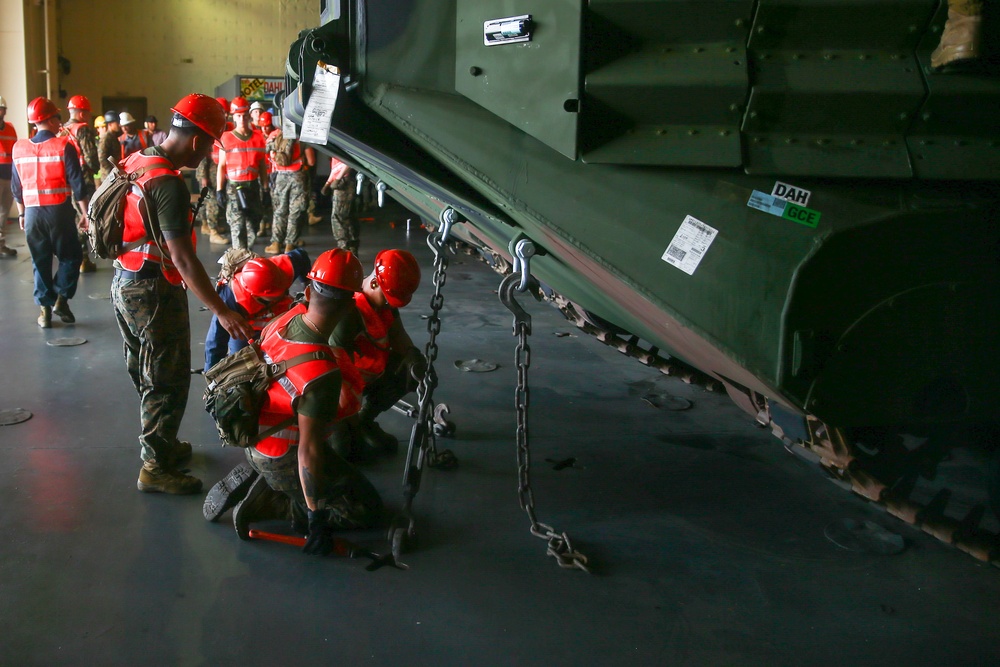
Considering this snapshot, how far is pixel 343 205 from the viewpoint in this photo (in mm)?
10609

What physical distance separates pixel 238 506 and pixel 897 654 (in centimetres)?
267

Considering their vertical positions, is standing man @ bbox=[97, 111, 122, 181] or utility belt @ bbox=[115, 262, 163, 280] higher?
standing man @ bbox=[97, 111, 122, 181]

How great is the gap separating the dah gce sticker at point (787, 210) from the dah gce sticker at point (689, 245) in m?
0.17

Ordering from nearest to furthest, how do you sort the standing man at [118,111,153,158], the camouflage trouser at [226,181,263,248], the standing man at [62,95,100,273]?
the standing man at [62,95,100,273] < the camouflage trouser at [226,181,263,248] < the standing man at [118,111,153,158]

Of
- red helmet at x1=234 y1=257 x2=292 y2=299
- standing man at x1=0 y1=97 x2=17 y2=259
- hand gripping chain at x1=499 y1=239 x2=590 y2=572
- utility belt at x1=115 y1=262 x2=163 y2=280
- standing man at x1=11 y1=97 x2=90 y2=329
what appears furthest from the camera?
standing man at x1=0 y1=97 x2=17 y2=259

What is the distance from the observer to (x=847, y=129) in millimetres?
2656

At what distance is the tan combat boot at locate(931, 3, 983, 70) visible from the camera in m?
2.47

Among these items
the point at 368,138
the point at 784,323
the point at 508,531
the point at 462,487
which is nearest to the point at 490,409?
the point at 462,487

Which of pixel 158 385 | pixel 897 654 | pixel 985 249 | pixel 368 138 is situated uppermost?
pixel 368 138

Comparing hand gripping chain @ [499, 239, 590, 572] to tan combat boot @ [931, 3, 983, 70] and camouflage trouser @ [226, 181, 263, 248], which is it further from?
camouflage trouser @ [226, 181, 263, 248]

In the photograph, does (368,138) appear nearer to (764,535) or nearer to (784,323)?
(784,323)

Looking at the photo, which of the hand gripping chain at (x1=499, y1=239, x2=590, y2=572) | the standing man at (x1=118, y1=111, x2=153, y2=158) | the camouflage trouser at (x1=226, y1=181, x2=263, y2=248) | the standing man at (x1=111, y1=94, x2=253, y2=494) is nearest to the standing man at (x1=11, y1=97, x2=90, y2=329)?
the camouflage trouser at (x1=226, y1=181, x2=263, y2=248)

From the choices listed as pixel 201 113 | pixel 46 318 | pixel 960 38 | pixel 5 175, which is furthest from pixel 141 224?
pixel 5 175

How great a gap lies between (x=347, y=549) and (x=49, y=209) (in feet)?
17.1
